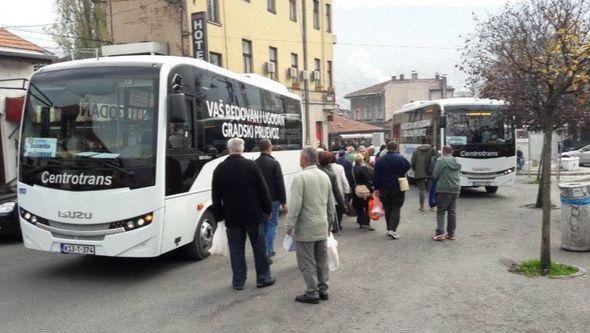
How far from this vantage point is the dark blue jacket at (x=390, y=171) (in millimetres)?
9727

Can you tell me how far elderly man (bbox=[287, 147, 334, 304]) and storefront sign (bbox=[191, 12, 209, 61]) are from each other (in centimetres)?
1496

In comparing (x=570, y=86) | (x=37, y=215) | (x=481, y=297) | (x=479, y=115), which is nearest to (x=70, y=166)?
(x=37, y=215)

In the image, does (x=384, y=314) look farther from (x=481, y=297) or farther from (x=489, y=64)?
(x=489, y=64)

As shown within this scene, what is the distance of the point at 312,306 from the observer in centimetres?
592

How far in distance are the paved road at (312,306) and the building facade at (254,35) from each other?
44.4ft

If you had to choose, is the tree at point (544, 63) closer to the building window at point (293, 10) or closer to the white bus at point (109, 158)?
the white bus at point (109, 158)

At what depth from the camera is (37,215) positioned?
6977 mm

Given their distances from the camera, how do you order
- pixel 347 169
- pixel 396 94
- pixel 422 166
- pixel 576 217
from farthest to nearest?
pixel 396 94 < pixel 422 166 < pixel 347 169 < pixel 576 217

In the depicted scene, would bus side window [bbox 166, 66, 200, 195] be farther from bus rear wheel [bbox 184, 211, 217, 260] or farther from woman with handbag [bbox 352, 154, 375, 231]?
woman with handbag [bbox 352, 154, 375, 231]

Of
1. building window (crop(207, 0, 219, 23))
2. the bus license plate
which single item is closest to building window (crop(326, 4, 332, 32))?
building window (crop(207, 0, 219, 23))

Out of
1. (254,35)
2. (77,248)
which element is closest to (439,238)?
(77,248)

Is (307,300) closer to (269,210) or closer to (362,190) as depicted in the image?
(269,210)

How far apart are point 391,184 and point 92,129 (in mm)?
5361

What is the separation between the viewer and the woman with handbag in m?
10.7
